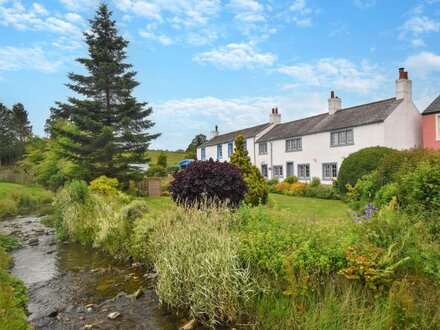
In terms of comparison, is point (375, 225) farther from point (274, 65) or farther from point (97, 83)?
point (97, 83)

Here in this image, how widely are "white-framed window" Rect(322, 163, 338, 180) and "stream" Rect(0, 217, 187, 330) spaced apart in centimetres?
2209

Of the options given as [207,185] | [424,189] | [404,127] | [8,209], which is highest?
[404,127]

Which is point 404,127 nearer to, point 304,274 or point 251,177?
point 251,177

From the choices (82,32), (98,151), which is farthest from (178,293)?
(82,32)

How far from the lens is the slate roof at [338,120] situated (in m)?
25.3

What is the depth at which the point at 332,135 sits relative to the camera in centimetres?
2856

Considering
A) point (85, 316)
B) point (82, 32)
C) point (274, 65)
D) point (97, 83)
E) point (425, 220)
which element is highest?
point (82, 32)

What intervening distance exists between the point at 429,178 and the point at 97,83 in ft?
71.8

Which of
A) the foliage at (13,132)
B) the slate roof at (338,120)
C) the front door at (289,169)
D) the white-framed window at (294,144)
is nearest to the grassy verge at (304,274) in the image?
the slate roof at (338,120)

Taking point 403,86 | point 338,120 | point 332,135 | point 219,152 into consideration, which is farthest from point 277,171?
point 403,86

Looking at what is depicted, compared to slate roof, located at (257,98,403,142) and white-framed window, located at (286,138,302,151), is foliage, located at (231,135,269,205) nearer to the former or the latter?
slate roof, located at (257,98,403,142)

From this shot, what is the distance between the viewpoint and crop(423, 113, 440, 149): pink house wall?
2420 centimetres

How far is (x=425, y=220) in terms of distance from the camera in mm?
7746

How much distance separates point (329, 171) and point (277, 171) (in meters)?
7.60
